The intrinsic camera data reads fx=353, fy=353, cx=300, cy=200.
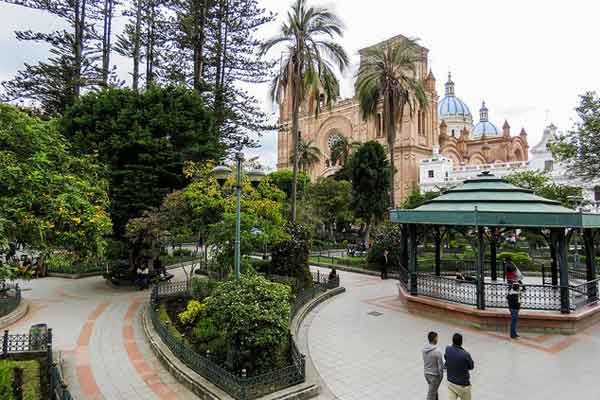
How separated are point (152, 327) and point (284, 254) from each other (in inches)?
241

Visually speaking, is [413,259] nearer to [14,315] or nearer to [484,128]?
[14,315]

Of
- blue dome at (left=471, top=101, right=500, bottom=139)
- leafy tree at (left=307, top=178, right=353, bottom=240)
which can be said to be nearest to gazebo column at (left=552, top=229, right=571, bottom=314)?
leafy tree at (left=307, top=178, right=353, bottom=240)

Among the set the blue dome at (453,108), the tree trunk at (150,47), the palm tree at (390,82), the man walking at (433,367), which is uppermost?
the blue dome at (453,108)

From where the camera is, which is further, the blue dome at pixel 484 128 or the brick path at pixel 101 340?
the blue dome at pixel 484 128

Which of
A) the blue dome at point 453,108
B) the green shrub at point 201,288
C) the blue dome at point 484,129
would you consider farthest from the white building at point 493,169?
the blue dome at point 484,129

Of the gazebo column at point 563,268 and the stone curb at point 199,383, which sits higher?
the gazebo column at point 563,268

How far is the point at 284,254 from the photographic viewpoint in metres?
15.2

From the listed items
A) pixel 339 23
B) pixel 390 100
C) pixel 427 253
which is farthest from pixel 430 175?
pixel 339 23

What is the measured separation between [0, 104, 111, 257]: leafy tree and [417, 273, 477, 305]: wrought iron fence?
10352 millimetres

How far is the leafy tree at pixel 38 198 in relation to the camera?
6016 mm

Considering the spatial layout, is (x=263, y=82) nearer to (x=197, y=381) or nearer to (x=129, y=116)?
(x=129, y=116)

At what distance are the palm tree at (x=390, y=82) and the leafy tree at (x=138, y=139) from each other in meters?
10.6

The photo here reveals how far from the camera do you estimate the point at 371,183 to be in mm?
31172

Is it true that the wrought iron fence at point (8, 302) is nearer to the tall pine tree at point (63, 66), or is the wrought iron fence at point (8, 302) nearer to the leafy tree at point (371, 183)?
the tall pine tree at point (63, 66)
